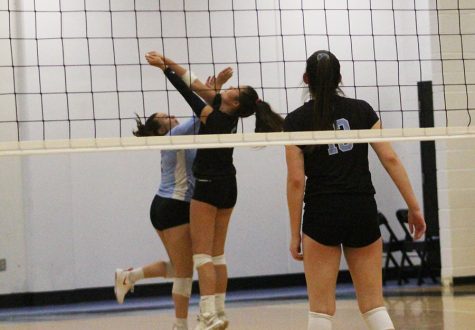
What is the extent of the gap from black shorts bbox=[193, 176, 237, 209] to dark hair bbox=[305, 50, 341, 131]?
243 centimetres

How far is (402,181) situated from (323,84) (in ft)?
1.95

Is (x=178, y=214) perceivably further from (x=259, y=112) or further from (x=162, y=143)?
(x=162, y=143)

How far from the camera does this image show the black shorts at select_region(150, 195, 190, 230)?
7.19 metres

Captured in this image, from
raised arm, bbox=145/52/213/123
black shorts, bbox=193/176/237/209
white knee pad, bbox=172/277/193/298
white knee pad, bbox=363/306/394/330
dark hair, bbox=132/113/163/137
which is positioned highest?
raised arm, bbox=145/52/213/123

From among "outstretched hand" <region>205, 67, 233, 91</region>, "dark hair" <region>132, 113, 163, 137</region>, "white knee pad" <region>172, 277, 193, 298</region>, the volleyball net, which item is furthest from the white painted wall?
Answer: "white knee pad" <region>172, 277, 193, 298</region>

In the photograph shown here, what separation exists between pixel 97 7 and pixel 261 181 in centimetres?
280

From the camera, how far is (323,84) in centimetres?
477

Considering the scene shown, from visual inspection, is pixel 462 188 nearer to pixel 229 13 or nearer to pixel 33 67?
pixel 229 13

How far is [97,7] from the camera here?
1176 centimetres

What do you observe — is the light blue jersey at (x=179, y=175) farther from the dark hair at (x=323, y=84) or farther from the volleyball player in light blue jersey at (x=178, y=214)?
the dark hair at (x=323, y=84)

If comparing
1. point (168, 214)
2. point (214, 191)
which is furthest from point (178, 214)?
point (214, 191)

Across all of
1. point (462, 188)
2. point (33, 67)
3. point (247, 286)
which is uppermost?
point (33, 67)

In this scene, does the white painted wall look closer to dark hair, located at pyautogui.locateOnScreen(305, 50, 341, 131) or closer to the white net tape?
the white net tape

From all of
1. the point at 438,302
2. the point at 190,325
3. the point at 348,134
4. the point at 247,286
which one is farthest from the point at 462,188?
the point at 348,134
